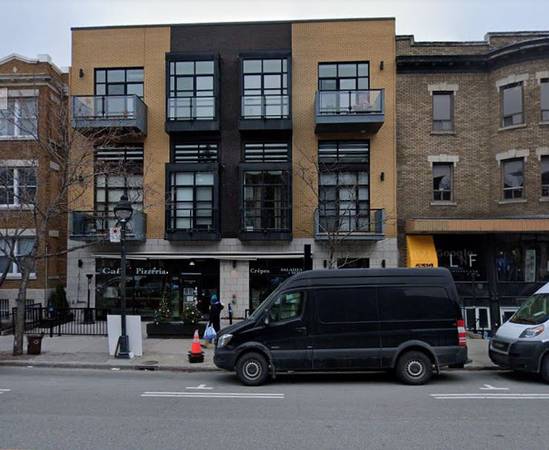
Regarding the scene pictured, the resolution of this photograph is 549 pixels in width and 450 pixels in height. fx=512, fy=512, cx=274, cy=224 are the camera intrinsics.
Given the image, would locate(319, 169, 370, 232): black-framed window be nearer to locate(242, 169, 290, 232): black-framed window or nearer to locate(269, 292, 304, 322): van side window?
locate(242, 169, 290, 232): black-framed window

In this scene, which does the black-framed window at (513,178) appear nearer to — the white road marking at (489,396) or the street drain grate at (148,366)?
the white road marking at (489,396)

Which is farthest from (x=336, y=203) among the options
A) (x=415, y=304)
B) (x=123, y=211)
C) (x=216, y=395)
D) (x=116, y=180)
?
(x=216, y=395)

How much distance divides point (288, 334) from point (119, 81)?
16964mm

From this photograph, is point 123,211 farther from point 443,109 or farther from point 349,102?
point 443,109

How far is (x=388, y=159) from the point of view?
2208 cm

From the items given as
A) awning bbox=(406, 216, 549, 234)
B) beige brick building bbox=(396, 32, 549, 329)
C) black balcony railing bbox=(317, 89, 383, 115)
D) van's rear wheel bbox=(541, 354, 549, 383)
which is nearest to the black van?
van's rear wheel bbox=(541, 354, 549, 383)

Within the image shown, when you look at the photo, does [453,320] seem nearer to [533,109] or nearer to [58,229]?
[533,109]

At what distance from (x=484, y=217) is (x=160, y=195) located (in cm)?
1405

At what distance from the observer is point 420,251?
21453 millimetres

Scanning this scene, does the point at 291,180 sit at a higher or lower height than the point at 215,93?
lower

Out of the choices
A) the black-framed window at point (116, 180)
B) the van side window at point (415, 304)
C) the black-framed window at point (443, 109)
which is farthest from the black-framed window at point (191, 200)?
the van side window at point (415, 304)

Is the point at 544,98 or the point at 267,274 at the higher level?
the point at 544,98

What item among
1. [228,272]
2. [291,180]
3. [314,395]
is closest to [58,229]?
[228,272]

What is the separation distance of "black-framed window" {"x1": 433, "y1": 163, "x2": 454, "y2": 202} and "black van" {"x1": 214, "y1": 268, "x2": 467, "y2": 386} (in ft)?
39.4
